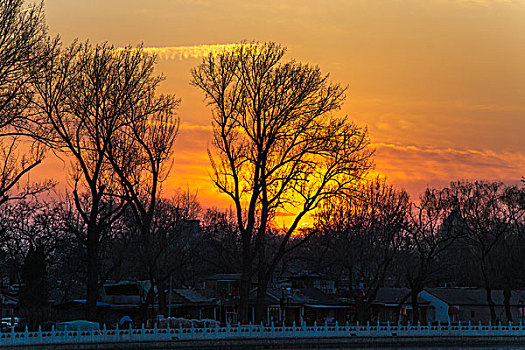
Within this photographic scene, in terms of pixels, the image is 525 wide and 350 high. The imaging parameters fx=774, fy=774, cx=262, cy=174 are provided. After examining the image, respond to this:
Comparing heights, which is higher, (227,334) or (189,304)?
(189,304)

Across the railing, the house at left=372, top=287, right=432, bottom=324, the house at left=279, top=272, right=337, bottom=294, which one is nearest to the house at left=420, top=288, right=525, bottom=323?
the house at left=372, top=287, right=432, bottom=324

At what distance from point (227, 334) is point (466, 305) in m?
58.4

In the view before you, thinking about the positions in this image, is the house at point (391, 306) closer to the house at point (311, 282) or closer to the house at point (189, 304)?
the house at point (311, 282)

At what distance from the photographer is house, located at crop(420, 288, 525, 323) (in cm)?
10438

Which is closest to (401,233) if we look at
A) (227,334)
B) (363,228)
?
(363,228)

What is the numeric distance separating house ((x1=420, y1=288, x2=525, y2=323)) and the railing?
30472 millimetres

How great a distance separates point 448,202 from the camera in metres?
87.9

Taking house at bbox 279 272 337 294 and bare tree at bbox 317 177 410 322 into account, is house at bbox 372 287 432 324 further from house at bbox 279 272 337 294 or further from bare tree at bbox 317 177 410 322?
bare tree at bbox 317 177 410 322

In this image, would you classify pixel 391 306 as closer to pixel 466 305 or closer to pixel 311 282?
pixel 466 305

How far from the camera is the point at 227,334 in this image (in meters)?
55.4

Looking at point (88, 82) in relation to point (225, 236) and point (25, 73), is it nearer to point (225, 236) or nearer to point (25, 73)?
point (25, 73)

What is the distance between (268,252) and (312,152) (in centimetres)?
7904

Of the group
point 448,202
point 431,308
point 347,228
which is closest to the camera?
point 347,228

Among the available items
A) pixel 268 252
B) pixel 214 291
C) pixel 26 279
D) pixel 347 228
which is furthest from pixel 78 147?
pixel 268 252
